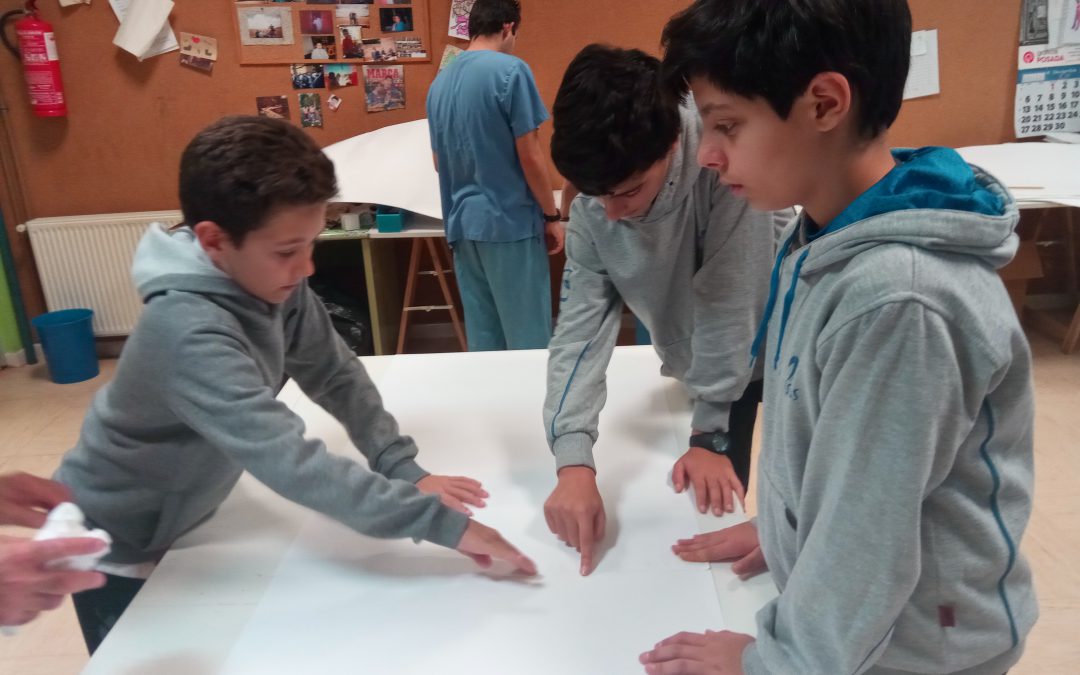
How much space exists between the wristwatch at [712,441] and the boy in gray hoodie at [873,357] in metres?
0.38

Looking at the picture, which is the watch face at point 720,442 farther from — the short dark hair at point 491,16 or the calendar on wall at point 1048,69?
the calendar on wall at point 1048,69

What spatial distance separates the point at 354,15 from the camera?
329 cm

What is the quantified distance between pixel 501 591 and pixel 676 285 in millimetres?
600

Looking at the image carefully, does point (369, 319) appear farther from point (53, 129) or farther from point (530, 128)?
point (53, 129)

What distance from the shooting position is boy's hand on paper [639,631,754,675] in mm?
764

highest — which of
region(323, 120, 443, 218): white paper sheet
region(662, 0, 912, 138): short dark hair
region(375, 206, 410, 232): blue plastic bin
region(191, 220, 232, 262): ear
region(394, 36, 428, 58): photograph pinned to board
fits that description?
region(394, 36, 428, 58): photograph pinned to board

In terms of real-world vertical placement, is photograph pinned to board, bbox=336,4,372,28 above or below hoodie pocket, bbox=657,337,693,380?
above

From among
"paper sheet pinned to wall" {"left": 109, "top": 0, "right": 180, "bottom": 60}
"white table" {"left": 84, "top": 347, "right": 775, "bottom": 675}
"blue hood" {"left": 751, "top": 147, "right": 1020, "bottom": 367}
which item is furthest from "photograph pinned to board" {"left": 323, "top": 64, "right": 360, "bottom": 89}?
"blue hood" {"left": 751, "top": 147, "right": 1020, "bottom": 367}

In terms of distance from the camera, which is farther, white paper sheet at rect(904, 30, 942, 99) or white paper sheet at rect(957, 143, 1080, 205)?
white paper sheet at rect(904, 30, 942, 99)

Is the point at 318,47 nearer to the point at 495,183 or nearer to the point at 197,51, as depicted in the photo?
the point at 197,51

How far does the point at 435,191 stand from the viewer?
309cm

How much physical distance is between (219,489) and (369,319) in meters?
2.34

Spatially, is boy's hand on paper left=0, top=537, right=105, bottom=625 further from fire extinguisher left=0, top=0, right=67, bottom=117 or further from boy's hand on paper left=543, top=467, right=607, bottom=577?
fire extinguisher left=0, top=0, right=67, bottom=117

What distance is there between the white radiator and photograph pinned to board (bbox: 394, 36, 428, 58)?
4.02 ft
